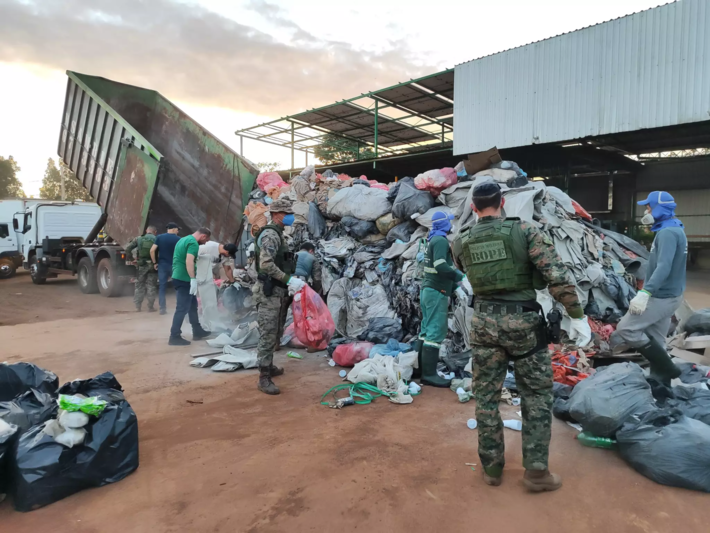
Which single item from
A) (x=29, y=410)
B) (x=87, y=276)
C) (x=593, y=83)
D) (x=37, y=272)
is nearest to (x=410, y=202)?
(x=29, y=410)

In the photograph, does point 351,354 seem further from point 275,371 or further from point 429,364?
point 429,364

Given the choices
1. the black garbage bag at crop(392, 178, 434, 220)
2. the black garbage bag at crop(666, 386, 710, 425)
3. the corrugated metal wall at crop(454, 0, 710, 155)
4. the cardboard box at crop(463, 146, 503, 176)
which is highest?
the corrugated metal wall at crop(454, 0, 710, 155)

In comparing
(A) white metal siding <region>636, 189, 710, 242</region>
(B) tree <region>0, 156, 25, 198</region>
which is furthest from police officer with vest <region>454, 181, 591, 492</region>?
(B) tree <region>0, 156, 25, 198</region>

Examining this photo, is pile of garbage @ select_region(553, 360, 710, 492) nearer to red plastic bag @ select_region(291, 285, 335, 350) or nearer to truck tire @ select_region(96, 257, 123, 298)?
red plastic bag @ select_region(291, 285, 335, 350)

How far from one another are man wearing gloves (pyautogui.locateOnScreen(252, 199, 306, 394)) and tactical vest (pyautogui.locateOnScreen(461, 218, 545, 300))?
1.88 meters

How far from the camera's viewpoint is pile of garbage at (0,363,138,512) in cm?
223

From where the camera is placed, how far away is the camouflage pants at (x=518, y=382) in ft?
7.66

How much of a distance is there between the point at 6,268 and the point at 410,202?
13191 mm

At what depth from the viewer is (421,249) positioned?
4703mm

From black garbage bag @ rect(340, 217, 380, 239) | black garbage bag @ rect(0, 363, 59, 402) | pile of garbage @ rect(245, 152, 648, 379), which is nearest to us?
black garbage bag @ rect(0, 363, 59, 402)

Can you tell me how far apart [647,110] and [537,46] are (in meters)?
2.79

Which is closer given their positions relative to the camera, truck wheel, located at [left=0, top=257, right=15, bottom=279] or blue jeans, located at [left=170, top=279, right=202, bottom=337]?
blue jeans, located at [left=170, top=279, right=202, bottom=337]

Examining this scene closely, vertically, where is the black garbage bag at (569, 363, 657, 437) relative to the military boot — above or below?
above

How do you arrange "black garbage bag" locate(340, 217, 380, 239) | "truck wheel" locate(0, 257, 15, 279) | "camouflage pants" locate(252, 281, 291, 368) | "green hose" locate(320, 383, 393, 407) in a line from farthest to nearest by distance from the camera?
"truck wheel" locate(0, 257, 15, 279) < "black garbage bag" locate(340, 217, 380, 239) < "camouflage pants" locate(252, 281, 291, 368) < "green hose" locate(320, 383, 393, 407)
